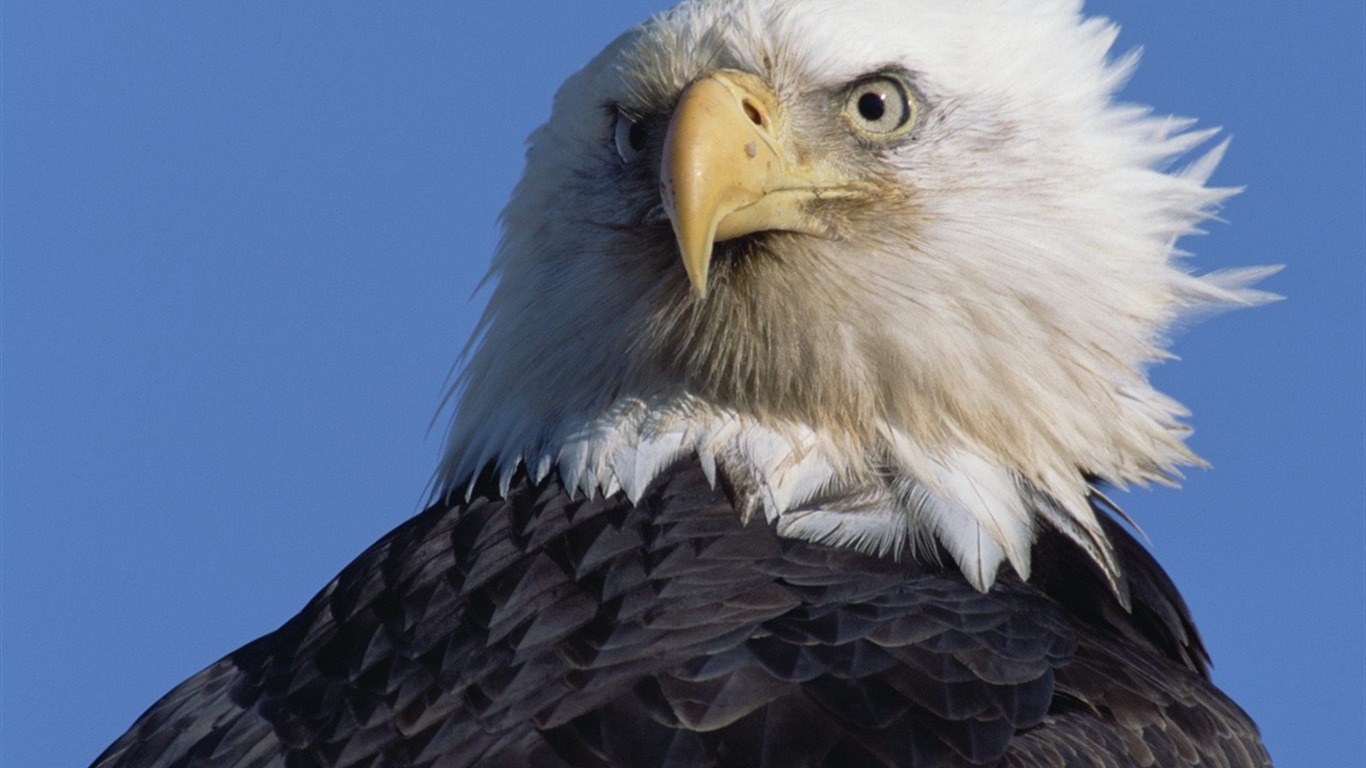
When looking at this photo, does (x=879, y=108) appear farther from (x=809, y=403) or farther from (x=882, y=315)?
(x=809, y=403)

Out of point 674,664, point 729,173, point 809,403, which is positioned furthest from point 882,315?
point 674,664

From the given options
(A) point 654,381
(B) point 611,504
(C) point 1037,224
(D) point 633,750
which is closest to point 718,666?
(D) point 633,750

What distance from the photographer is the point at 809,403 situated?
625 cm

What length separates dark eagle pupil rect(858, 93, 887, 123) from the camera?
20.5ft

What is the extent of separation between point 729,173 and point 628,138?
2.20 ft

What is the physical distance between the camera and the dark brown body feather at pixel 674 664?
4.99 metres

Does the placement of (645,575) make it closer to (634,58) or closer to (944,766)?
(944,766)

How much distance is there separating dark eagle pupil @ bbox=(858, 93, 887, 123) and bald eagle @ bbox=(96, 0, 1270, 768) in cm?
1

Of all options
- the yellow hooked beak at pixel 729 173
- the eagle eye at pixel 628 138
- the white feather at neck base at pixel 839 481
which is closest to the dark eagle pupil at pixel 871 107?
the yellow hooked beak at pixel 729 173

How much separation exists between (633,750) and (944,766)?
0.68m

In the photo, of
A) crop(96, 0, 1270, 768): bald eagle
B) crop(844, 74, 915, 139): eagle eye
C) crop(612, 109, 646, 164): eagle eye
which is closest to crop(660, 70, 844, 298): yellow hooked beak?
crop(96, 0, 1270, 768): bald eagle

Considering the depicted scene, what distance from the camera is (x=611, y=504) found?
6031 mm

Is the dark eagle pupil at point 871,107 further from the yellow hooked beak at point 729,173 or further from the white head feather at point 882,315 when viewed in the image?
the yellow hooked beak at point 729,173

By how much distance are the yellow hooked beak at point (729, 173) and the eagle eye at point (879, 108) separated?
0.18 metres
